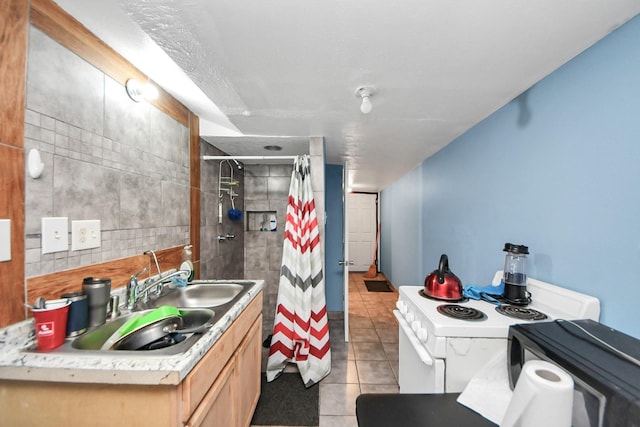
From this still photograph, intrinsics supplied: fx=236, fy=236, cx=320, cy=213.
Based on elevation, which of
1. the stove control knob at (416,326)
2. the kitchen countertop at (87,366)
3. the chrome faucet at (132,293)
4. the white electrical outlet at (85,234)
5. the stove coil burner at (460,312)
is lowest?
the stove control knob at (416,326)

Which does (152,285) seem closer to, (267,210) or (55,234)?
(55,234)

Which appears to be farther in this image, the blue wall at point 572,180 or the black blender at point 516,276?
the black blender at point 516,276

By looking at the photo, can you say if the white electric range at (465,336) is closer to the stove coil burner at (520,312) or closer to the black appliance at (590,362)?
the stove coil burner at (520,312)

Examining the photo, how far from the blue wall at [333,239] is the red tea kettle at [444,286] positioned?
2.00 m

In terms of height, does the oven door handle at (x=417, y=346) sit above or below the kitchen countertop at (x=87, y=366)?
below

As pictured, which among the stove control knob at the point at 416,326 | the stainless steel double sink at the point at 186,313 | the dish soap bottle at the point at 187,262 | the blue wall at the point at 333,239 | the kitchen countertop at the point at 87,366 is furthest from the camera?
the blue wall at the point at 333,239

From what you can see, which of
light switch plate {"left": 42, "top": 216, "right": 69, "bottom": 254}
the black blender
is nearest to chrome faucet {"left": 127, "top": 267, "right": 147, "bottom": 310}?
light switch plate {"left": 42, "top": 216, "right": 69, "bottom": 254}

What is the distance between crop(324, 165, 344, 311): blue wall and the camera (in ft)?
10.6

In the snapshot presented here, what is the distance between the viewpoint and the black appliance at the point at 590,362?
1.65 feet

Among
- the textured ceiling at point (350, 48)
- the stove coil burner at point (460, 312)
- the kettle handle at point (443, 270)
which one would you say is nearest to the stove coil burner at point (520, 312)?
the stove coil burner at point (460, 312)

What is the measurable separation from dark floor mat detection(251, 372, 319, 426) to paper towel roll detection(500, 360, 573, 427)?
1.46m

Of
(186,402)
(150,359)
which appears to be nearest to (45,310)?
(150,359)

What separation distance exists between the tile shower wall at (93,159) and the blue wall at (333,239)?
206cm

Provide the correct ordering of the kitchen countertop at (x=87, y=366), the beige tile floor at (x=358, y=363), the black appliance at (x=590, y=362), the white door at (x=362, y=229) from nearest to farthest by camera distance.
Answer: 1. the black appliance at (x=590, y=362)
2. the kitchen countertop at (x=87, y=366)
3. the beige tile floor at (x=358, y=363)
4. the white door at (x=362, y=229)
